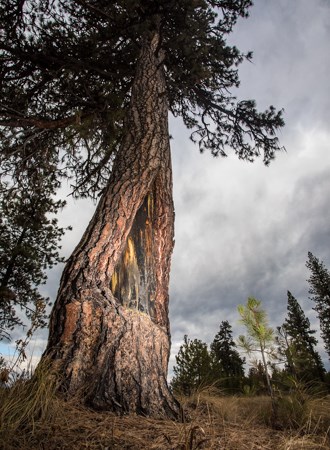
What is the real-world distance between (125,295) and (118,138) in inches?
150

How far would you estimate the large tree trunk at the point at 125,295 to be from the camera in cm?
202

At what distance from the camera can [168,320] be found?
2.83 m

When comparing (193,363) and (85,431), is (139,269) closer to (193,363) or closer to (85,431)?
(85,431)

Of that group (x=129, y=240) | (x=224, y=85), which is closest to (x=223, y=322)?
(x=224, y=85)

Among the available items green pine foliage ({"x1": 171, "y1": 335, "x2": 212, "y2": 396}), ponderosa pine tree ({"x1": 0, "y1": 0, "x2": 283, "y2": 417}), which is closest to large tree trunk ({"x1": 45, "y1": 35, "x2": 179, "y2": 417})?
ponderosa pine tree ({"x1": 0, "y1": 0, "x2": 283, "y2": 417})

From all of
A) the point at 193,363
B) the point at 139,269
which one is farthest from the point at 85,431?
the point at 193,363

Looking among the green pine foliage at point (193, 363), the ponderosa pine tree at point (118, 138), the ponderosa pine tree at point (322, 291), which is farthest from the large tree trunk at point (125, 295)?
the ponderosa pine tree at point (322, 291)

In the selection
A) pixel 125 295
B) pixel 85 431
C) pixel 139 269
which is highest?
pixel 139 269

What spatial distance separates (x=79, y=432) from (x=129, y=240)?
1825mm

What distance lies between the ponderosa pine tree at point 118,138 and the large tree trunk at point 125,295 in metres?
0.01

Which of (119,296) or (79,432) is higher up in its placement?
(119,296)

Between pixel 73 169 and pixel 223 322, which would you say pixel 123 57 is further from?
pixel 223 322

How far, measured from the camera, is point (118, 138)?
5484 millimetres

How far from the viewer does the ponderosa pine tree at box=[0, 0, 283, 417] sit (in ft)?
7.04
